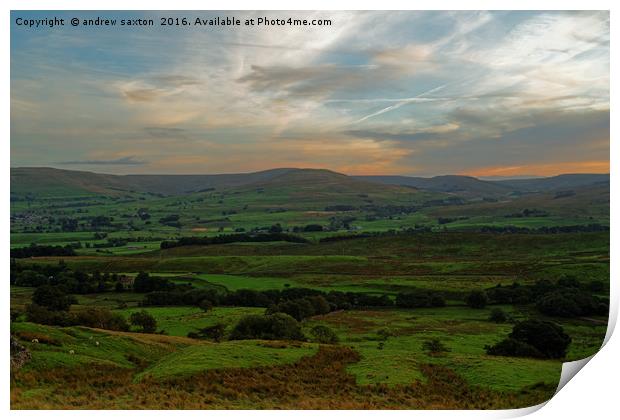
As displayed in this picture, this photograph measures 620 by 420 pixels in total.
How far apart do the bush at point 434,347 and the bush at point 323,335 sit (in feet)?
14.7

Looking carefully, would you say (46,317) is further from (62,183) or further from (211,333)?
(62,183)

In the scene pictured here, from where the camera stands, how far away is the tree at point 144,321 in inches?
999

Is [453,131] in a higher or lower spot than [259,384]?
higher

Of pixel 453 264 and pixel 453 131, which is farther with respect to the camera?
pixel 453 264

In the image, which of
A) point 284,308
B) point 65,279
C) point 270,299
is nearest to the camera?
point 284,308

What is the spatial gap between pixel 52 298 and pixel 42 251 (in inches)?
405

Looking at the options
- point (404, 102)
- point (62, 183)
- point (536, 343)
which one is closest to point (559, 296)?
point (536, 343)

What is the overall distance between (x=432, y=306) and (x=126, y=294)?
21593 millimetres

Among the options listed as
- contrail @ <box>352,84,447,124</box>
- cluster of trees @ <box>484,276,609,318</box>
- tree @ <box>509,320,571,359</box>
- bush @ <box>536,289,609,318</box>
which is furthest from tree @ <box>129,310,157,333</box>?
bush @ <box>536,289,609,318</box>

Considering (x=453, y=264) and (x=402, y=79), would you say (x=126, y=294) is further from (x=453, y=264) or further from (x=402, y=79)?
(x=453, y=264)

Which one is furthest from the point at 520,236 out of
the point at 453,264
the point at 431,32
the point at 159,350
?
the point at 159,350

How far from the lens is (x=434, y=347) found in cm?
2177

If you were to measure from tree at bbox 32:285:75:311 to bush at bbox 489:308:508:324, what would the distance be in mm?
25834

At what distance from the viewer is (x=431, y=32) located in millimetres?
21656
